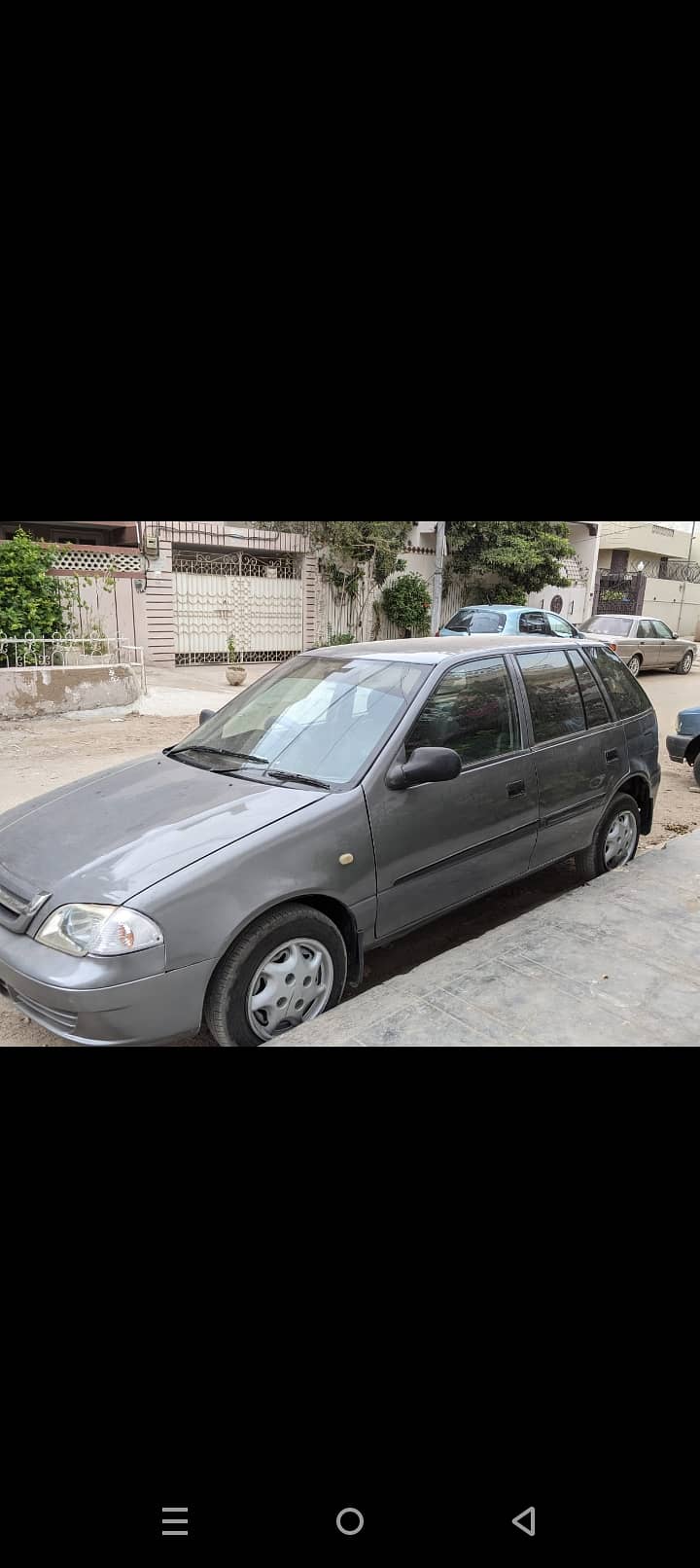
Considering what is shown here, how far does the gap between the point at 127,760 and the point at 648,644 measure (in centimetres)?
1259

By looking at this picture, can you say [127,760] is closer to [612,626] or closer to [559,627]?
[559,627]

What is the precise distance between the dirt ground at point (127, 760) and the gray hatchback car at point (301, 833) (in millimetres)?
502

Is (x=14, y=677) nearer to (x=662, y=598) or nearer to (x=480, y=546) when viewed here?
(x=480, y=546)

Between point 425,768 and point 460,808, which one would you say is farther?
point 460,808

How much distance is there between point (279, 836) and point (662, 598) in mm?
28080

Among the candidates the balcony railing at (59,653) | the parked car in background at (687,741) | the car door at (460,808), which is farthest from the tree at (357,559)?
the car door at (460,808)

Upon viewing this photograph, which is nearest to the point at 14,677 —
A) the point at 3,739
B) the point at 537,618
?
→ the point at 3,739

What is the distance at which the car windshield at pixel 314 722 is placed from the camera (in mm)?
3613

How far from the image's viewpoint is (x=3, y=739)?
356 inches

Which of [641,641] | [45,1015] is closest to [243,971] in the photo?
[45,1015]

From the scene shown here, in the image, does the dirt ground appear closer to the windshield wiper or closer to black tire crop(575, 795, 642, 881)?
black tire crop(575, 795, 642, 881)

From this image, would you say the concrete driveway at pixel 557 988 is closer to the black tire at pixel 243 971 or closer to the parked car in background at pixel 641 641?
the black tire at pixel 243 971

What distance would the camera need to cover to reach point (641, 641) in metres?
16.2
